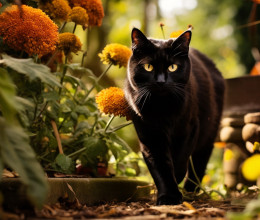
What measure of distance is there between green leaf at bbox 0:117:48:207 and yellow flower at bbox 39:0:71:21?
0.92 meters

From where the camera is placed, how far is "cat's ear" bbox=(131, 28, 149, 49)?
1981 mm

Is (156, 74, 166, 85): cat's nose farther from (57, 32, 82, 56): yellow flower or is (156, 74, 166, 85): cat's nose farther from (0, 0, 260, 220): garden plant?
(57, 32, 82, 56): yellow flower

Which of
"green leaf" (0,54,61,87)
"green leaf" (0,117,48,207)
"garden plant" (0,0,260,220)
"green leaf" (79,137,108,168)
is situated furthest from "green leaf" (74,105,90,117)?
"green leaf" (0,117,48,207)

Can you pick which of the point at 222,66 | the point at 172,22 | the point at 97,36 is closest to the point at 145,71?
the point at 97,36

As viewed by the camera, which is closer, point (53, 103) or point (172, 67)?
point (53, 103)

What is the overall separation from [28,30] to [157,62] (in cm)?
69

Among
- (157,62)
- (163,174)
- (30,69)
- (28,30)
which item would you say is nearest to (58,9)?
(28,30)

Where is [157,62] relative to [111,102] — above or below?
above

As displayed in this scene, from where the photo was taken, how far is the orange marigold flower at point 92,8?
1.95 m

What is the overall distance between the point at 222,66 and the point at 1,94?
8.97 metres

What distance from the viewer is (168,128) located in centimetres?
197

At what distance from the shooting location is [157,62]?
Result: 1.96 meters

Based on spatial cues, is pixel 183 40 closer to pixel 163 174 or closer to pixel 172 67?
pixel 172 67

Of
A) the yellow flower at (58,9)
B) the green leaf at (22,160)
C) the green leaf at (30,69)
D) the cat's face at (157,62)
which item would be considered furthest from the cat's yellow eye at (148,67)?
the green leaf at (22,160)
